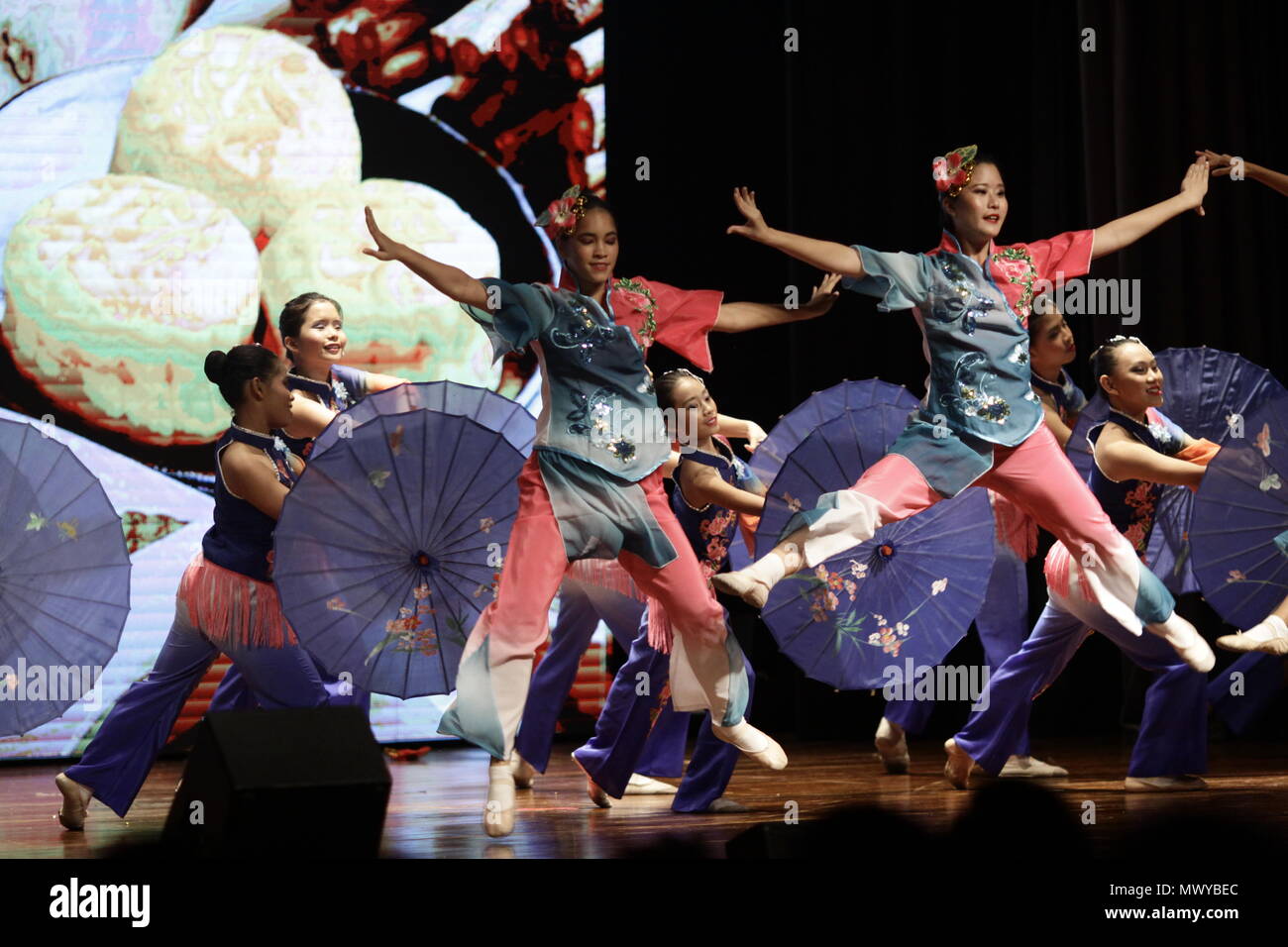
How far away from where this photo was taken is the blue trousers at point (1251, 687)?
5.22 metres

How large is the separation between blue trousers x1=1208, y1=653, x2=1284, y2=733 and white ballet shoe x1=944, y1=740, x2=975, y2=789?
0.97m

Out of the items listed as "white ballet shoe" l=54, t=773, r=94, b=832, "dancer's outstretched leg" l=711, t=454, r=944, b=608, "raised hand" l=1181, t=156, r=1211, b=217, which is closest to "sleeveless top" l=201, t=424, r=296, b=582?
"white ballet shoe" l=54, t=773, r=94, b=832

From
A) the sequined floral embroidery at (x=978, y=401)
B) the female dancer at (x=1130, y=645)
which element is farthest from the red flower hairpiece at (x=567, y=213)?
the female dancer at (x=1130, y=645)

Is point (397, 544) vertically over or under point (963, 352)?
under

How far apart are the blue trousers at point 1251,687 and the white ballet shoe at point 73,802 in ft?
11.2

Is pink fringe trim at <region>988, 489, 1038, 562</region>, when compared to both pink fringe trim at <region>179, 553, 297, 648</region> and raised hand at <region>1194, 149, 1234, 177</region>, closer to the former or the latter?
raised hand at <region>1194, 149, 1234, 177</region>

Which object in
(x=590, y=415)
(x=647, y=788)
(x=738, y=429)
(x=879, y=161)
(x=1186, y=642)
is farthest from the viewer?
(x=879, y=161)

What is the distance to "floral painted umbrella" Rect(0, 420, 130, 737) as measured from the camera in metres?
4.30

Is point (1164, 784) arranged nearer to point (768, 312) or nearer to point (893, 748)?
point (893, 748)

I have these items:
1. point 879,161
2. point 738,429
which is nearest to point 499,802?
point 738,429

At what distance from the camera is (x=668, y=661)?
4.50m

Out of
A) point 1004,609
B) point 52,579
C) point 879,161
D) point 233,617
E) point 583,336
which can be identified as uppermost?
point 879,161

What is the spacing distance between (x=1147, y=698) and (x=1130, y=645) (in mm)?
172
